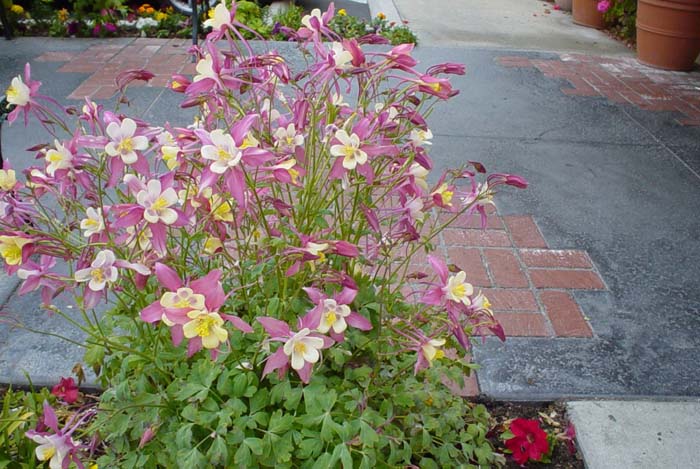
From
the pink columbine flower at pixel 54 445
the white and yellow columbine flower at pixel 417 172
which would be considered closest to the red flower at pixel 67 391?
the pink columbine flower at pixel 54 445

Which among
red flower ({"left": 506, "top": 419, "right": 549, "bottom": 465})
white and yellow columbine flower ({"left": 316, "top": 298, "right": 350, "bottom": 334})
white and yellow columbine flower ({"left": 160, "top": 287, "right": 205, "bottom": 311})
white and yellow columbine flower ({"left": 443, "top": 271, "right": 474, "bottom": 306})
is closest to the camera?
white and yellow columbine flower ({"left": 160, "top": 287, "right": 205, "bottom": 311})

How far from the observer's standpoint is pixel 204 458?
119cm

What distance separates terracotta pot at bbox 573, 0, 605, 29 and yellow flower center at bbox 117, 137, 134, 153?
22.9 feet

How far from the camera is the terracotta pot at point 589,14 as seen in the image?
6945 millimetres

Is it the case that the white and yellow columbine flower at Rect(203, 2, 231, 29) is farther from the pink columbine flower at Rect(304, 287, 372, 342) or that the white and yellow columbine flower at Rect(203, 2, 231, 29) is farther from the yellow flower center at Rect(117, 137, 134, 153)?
the pink columbine flower at Rect(304, 287, 372, 342)

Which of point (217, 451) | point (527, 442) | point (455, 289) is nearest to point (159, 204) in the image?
point (217, 451)

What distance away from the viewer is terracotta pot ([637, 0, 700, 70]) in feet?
17.2

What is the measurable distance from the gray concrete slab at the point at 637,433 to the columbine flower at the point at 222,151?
1.36 meters

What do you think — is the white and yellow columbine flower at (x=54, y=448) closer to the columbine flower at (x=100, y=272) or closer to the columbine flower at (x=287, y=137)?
the columbine flower at (x=100, y=272)

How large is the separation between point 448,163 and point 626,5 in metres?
4.17

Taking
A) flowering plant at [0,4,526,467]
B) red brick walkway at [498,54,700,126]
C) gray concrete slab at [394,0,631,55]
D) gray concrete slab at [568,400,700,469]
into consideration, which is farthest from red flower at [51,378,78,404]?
gray concrete slab at [394,0,631,55]

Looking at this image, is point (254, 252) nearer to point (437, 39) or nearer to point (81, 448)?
point (81, 448)

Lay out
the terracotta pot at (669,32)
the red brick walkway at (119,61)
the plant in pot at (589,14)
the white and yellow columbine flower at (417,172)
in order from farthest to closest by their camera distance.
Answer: the plant in pot at (589,14) < the terracotta pot at (669,32) < the red brick walkway at (119,61) < the white and yellow columbine flower at (417,172)

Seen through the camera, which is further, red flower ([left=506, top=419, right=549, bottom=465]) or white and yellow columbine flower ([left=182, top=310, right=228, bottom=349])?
red flower ([left=506, top=419, right=549, bottom=465])
